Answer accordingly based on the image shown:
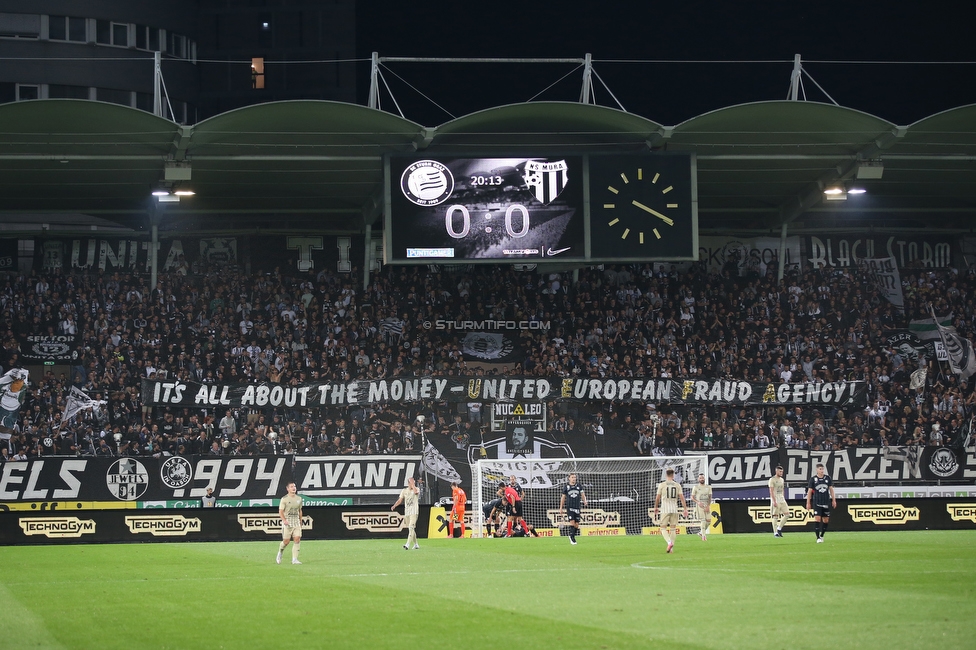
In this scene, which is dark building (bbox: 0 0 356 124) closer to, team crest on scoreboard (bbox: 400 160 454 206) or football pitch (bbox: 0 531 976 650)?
team crest on scoreboard (bbox: 400 160 454 206)

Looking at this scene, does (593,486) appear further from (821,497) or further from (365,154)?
(365,154)

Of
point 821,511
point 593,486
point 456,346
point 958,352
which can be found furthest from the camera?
point 958,352

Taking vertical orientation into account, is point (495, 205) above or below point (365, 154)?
below

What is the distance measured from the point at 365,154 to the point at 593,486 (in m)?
12.1

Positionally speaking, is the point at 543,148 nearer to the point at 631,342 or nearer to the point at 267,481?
the point at 631,342

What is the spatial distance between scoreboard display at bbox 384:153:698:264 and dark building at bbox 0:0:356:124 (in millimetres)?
10268

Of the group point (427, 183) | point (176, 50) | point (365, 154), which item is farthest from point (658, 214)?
point (176, 50)

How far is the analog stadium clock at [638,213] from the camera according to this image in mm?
33406

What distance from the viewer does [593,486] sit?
35438 millimetres

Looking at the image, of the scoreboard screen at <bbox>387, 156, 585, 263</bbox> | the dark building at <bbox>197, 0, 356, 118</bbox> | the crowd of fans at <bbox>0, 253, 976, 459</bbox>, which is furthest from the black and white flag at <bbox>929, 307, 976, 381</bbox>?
the dark building at <bbox>197, 0, 356, 118</bbox>

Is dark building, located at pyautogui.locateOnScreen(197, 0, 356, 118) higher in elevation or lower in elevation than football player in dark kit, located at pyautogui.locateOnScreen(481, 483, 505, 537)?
higher

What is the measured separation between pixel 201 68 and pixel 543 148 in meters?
45.6

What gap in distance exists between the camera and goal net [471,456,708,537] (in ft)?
111

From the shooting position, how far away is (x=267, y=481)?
116 ft
